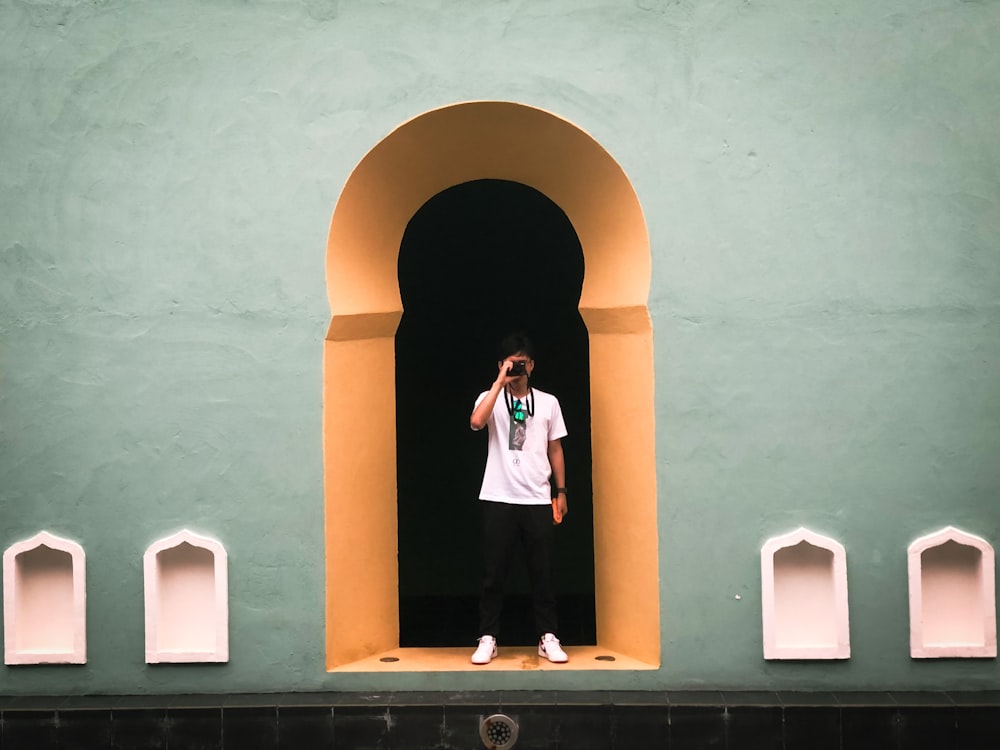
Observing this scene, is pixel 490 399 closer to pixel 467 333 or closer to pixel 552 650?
pixel 552 650

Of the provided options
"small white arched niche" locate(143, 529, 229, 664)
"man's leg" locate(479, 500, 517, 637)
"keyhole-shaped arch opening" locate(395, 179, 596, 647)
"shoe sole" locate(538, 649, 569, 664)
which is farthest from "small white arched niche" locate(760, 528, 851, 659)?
"keyhole-shaped arch opening" locate(395, 179, 596, 647)

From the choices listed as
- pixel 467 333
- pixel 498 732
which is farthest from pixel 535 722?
pixel 467 333

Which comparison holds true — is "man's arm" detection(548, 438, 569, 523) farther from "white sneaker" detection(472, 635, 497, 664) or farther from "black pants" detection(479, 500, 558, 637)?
"white sneaker" detection(472, 635, 497, 664)

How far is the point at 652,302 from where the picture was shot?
17.1ft

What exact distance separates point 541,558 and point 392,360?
1350 mm

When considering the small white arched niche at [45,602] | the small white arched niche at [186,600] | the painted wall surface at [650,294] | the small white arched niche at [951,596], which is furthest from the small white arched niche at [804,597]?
the small white arched niche at [45,602]

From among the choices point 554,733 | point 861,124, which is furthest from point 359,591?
point 861,124

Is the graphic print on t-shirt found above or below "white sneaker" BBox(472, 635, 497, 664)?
above

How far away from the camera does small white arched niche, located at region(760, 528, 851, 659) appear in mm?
5172

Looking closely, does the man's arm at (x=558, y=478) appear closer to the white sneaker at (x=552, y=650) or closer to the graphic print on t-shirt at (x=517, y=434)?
the graphic print on t-shirt at (x=517, y=434)

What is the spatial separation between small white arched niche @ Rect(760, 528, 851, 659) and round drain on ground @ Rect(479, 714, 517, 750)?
4.09ft

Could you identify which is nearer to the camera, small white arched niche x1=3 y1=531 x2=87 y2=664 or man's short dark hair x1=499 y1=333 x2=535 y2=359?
small white arched niche x1=3 y1=531 x2=87 y2=664

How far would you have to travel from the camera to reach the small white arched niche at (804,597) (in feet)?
17.0

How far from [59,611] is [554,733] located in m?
2.50
